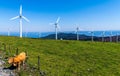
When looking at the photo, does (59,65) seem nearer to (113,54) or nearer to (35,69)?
(35,69)

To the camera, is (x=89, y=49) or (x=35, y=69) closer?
(x=35, y=69)

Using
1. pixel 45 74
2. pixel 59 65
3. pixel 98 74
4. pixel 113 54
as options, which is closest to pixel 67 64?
pixel 59 65

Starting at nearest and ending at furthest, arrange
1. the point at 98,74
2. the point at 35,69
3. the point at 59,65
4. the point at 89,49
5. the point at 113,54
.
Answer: the point at 35,69, the point at 98,74, the point at 59,65, the point at 113,54, the point at 89,49

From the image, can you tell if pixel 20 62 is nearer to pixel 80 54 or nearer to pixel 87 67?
pixel 87 67

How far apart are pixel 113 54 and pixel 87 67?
49.8ft

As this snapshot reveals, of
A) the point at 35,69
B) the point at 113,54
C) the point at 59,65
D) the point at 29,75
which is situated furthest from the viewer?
the point at 113,54

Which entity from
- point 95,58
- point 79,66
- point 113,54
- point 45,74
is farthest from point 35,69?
point 113,54

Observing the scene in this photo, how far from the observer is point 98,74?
130ft

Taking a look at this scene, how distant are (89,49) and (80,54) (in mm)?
7618

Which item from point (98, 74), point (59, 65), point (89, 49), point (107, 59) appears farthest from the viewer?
point (89, 49)

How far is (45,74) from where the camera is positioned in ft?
116

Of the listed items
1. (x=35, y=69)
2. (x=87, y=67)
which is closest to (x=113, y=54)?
(x=87, y=67)

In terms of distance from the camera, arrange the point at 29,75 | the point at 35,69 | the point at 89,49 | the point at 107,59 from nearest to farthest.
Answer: the point at 29,75
the point at 35,69
the point at 107,59
the point at 89,49

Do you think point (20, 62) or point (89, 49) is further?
point (89, 49)
